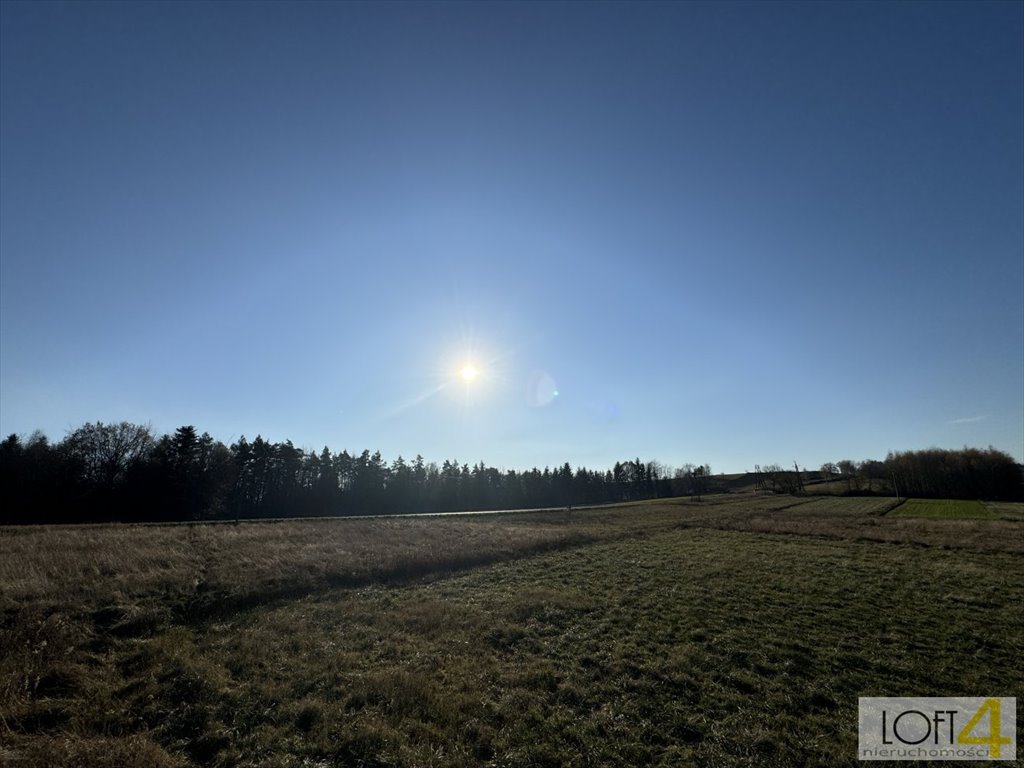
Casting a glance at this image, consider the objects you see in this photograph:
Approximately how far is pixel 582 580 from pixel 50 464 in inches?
3706

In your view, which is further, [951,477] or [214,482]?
[951,477]

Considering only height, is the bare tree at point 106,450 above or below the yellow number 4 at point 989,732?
above

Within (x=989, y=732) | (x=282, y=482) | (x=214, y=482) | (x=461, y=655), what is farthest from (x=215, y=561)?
(x=282, y=482)

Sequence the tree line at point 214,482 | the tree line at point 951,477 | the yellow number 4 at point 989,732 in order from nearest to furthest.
A: the yellow number 4 at point 989,732 < the tree line at point 214,482 < the tree line at point 951,477

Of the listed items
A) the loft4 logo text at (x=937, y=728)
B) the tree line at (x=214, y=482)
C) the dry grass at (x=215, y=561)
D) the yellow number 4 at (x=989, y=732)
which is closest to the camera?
the loft4 logo text at (x=937, y=728)

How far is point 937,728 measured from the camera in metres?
9.03

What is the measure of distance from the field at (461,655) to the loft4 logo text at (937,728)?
0.42m

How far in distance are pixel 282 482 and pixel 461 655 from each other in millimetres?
106845

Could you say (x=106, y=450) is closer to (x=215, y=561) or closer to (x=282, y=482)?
(x=282, y=482)

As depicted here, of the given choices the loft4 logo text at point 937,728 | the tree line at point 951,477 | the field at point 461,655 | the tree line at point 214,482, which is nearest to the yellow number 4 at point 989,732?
the loft4 logo text at point 937,728

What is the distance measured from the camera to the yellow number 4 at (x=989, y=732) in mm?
8426

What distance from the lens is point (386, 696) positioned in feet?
31.6

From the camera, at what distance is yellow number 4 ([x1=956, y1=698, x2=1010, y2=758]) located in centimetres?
843

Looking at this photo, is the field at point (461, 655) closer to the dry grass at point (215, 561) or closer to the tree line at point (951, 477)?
the dry grass at point (215, 561)
